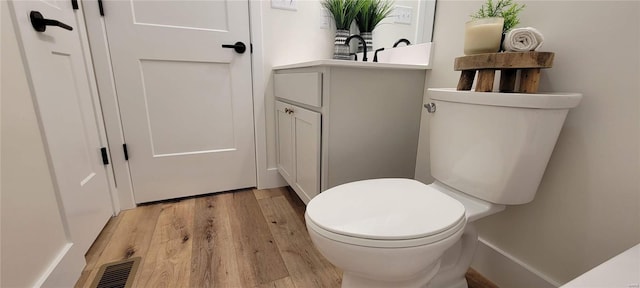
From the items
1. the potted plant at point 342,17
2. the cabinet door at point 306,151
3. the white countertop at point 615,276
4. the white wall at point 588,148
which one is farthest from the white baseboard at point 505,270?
the potted plant at point 342,17

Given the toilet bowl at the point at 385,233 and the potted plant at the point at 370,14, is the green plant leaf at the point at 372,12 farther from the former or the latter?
the toilet bowl at the point at 385,233

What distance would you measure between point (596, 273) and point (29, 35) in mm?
1566

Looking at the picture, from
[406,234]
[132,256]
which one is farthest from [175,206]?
[406,234]

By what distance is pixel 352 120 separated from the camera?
116cm

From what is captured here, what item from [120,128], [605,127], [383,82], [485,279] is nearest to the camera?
[605,127]

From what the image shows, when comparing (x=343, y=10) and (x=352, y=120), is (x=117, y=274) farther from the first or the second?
(x=343, y=10)

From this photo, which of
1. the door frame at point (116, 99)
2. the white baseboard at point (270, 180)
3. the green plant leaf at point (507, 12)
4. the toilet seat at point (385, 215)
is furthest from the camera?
the white baseboard at point (270, 180)

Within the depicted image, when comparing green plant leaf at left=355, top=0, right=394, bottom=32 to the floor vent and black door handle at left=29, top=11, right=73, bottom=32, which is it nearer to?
black door handle at left=29, top=11, right=73, bottom=32

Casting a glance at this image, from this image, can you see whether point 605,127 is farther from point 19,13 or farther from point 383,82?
point 19,13

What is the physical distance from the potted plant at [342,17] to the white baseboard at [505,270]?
116cm

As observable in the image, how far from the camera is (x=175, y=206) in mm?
1607

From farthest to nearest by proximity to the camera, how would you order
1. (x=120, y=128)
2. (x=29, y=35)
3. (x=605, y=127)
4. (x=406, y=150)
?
1. (x=120, y=128)
2. (x=406, y=150)
3. (x=29, y=35)
4. (x=605, y=127)

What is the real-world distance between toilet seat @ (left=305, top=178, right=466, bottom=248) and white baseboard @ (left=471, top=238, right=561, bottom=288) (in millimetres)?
452

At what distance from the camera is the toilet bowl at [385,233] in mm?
634
